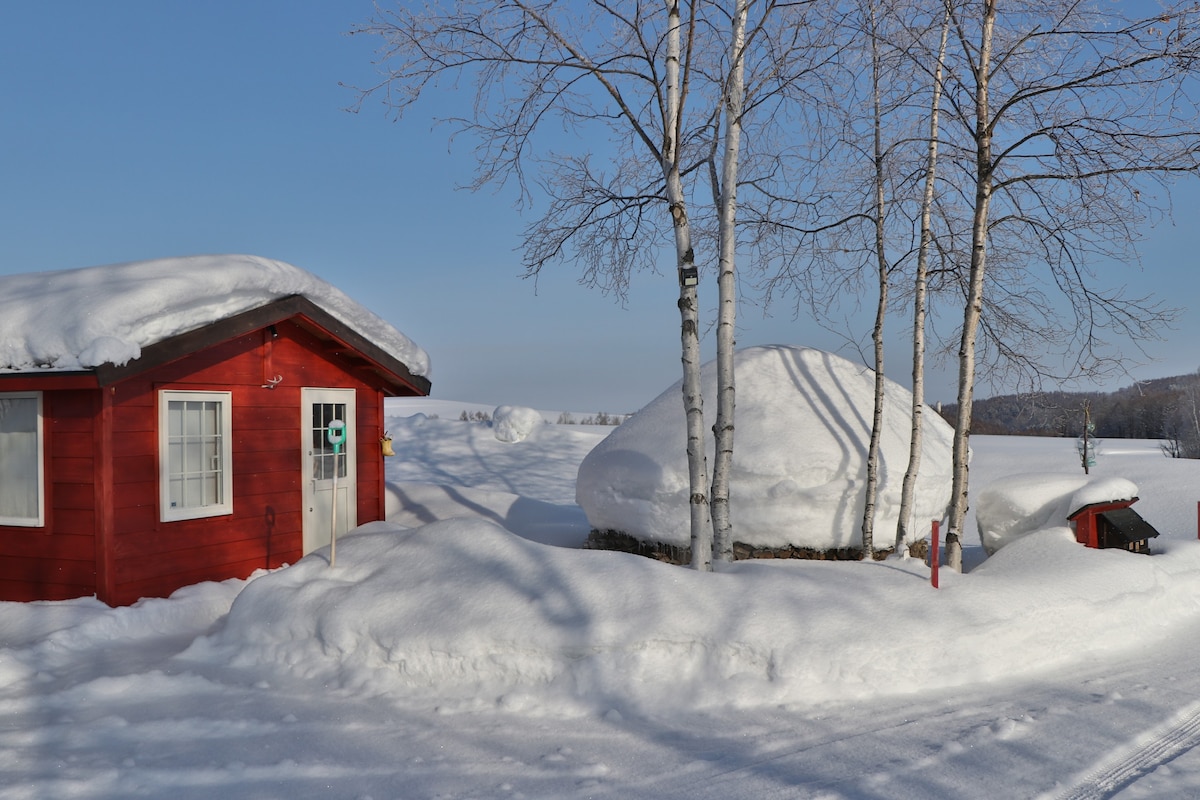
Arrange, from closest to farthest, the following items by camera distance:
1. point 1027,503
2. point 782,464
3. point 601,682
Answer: point 601,682 < point 782,464 < point 1027,503

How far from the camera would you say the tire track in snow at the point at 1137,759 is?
3811mm

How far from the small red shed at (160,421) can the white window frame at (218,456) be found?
0.05 ft

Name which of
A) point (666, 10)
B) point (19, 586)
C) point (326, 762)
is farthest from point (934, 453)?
point (19, 586)

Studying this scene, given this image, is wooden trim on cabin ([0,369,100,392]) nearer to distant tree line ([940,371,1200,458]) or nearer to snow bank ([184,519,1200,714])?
snow bank ([184,519,1200,714])

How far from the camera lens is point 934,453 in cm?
1012

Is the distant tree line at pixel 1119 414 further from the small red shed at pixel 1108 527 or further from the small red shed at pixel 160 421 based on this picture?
the small red shed at pixel 160 421

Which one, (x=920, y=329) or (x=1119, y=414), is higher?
(x=920, y=329)

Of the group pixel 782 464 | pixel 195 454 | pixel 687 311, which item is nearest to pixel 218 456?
pixel 195 454

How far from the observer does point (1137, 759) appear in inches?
166

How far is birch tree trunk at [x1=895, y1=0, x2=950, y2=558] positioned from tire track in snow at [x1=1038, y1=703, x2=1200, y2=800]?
14.0 ft

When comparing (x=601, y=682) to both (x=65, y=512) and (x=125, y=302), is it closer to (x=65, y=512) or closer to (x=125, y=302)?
(x=125, y=302)

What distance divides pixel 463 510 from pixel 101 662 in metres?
6.88

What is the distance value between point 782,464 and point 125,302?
675 cm

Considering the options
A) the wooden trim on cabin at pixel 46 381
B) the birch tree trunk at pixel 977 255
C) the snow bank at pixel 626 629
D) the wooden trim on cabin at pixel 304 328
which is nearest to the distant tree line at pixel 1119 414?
the birch tree trunk at pixel 977 255
